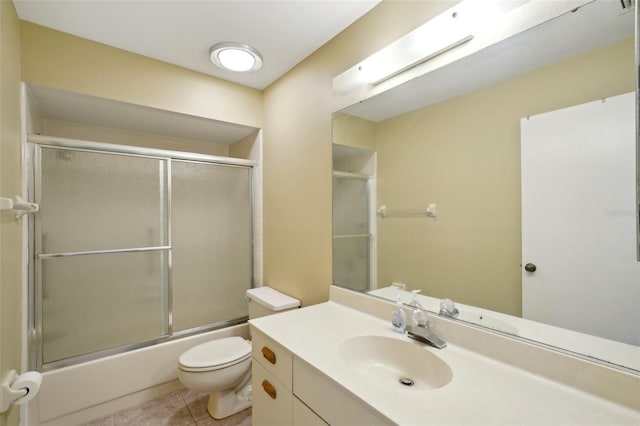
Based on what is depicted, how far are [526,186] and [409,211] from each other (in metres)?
0.47

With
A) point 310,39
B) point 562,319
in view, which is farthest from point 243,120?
point 562,319

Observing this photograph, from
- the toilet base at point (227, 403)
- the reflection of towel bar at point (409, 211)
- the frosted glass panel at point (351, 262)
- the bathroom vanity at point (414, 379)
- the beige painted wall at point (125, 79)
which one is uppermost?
the beige painted wall at point (125, 79)

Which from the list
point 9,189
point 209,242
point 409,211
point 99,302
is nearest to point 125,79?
point 9,189

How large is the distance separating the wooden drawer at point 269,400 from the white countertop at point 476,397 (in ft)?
0.71

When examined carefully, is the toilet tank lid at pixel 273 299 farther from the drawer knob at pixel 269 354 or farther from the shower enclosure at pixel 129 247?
the drawer knob at pixel 269 354

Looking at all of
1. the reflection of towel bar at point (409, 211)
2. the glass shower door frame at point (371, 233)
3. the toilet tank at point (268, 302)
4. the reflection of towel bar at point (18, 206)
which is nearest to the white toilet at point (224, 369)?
the toilet tank at point (268, 302)

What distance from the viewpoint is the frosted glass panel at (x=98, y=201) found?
1.67 m

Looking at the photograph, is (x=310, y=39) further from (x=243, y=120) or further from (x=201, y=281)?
(x=201, y=281)

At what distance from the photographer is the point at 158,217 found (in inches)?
80.7

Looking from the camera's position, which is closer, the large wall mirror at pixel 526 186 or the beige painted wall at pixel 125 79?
the large wall mirror at pixel 526 186

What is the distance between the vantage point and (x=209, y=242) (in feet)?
A: 7.42

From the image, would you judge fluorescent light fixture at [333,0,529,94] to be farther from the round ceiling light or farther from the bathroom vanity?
the bathroom vanity

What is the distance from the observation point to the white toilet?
1579mm

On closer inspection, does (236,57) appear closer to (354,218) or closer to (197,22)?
(197,22)
